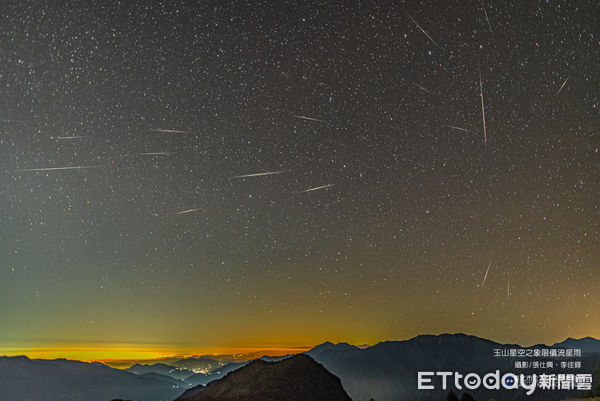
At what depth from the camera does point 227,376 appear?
70.8 m

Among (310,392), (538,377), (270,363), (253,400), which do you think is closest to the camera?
(538,377)

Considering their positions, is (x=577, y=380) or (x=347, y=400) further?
(x=347, y=400)

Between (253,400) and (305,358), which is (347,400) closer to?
(305,358)

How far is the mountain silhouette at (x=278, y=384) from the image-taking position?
58531mm

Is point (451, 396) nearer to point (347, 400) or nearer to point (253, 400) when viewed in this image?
point (347, 400)

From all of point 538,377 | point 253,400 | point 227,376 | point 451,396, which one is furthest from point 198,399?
point 538,377

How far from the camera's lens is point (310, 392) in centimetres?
6225

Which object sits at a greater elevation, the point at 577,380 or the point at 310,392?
the point at 577,380

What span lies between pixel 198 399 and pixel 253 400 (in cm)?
1384

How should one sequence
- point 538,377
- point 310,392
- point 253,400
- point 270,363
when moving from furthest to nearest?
point 270,363 < point 310,392 < point 253,400 < point 538,377

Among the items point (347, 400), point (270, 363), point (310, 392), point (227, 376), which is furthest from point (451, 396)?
point (227, 376)

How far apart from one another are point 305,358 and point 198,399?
51.6 feet

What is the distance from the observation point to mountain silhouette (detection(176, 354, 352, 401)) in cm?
5853

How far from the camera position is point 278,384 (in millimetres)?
60969
